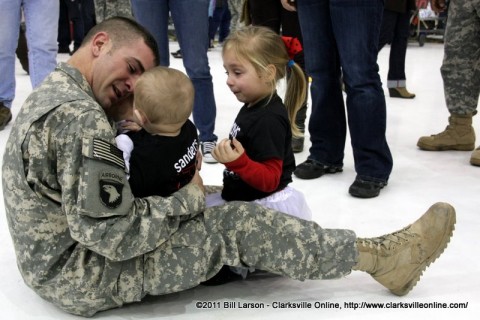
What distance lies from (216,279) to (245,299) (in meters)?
0.11

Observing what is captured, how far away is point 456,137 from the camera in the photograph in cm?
284

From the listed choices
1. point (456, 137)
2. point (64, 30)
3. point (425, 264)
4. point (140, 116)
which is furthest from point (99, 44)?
point (64, 30)

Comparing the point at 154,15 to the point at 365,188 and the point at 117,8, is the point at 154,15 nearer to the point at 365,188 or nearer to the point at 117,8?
the point at 365,188

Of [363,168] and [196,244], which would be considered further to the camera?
[363,168]

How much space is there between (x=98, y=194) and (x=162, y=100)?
10.8 inches

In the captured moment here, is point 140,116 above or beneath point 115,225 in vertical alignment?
above

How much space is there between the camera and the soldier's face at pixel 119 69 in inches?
53.5

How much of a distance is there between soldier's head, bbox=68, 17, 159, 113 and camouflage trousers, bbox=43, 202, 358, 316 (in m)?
0.37

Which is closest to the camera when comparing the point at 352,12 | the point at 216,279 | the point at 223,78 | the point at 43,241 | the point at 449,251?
the point at 43,241

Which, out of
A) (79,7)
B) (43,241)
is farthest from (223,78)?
(43,241)

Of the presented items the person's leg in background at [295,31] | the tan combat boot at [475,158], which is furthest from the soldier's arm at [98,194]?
the tan combat boot at [475,158]

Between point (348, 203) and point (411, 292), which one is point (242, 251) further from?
point (348, 203)

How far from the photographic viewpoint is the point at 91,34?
140cm

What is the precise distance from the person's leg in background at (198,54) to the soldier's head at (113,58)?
3.67 feet
